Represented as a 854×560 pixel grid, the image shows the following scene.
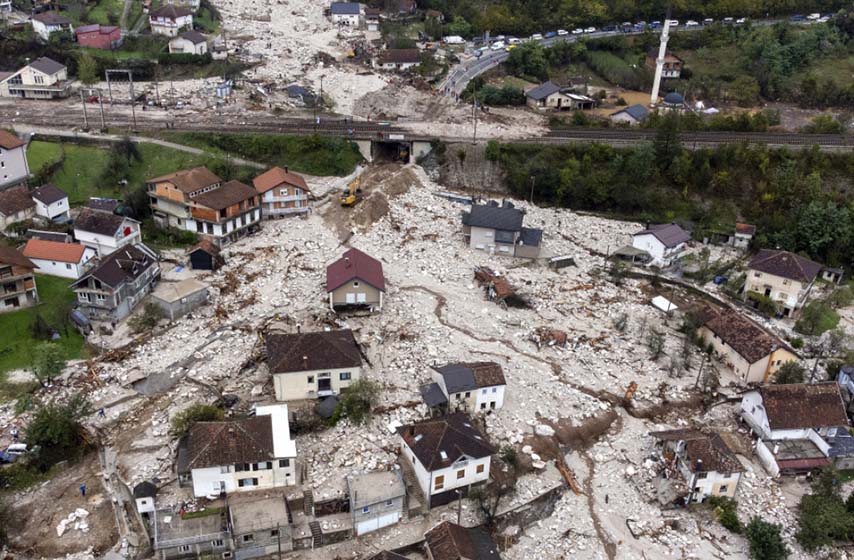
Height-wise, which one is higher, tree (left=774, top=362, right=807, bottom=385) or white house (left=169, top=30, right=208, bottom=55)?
white house (left=169, top=30, right=208, bottom=55)

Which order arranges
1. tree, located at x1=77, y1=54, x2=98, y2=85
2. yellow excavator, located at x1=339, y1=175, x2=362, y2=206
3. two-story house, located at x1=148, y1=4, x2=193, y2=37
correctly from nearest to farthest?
1. yellow excavator, located at x1=339, y1=175, x2=362, y2=206
2. tree, located at x1=77, y1=54, x2=98, y2=85
3. two-story house, located at x1=148, y1=4, x2=193, y2=37

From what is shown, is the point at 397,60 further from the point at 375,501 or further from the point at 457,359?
the point at 375,501

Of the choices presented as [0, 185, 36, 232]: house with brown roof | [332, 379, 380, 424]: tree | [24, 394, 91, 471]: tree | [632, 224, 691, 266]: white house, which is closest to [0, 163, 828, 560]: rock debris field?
[332, 379, 380, 424]: tree

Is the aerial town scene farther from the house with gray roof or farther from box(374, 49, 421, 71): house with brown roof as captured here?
box(374, 49, 421, 71): house with brown roof

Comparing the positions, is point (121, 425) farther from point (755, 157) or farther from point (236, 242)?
point (755, 157)

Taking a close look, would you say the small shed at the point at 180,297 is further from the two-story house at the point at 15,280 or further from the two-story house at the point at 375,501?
the two-story house at the point at 375,501

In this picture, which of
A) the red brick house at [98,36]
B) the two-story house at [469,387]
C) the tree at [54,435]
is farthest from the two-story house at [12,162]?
the two-story house at [469,387]

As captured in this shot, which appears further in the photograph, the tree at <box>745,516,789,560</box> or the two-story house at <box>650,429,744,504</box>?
the two-story house at <box>650,429,744,504</box>
